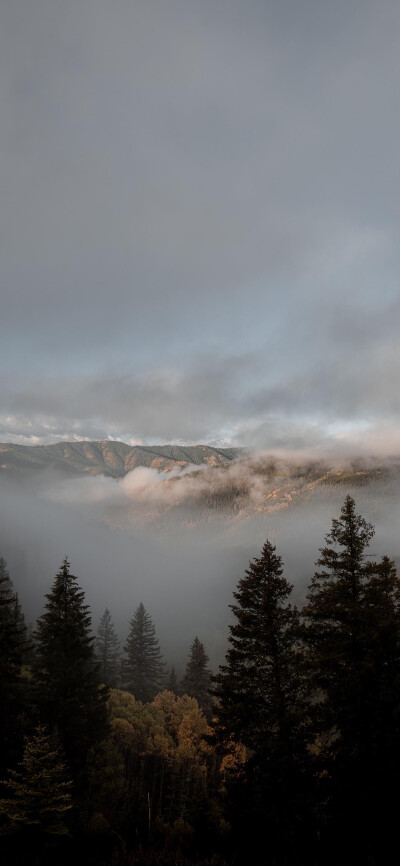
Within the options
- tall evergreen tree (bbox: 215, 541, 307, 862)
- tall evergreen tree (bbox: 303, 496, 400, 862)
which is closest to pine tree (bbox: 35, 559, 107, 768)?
tall evergreen tree (bbox: 215, 541, 307, 862)

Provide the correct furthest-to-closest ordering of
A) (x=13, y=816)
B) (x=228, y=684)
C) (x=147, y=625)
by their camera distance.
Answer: (x=147, y=625) < (x=228, y=684) < (x=13, y=816)

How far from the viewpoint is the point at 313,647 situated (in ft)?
46.4

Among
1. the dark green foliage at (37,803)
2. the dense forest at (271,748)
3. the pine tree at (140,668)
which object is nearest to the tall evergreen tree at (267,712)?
the dense forest at (271,748)

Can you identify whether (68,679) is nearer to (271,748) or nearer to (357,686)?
(271,748)

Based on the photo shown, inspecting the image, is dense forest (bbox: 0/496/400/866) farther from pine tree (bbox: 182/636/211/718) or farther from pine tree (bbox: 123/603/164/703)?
pine tree (bbox: 123/603/164/703)

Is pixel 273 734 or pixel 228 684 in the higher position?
pixel 228 684

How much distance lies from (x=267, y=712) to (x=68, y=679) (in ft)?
35.7

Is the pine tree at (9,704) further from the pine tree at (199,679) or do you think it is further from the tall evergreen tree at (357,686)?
the pine tree at (199,679)

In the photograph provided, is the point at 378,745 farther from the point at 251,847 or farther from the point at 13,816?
the point at 13,816

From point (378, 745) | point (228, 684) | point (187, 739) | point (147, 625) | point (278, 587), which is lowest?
point (187, 739)

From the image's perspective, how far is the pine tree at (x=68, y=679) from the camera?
18.1m

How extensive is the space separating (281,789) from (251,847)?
2.08 meters

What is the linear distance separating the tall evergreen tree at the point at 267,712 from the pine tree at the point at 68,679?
8.41 metres

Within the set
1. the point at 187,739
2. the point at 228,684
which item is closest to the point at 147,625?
the point at 187,739
